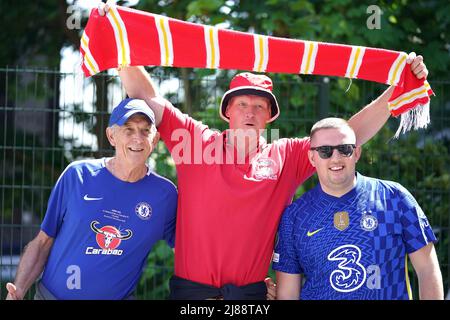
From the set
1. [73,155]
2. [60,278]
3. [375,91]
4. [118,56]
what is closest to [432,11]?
[375,91]

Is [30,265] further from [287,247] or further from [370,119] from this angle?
[370,119]

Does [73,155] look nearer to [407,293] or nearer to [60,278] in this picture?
[60,278]

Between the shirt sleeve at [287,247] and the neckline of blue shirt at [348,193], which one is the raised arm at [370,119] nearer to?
the neckline of blue shirt at [348,193]

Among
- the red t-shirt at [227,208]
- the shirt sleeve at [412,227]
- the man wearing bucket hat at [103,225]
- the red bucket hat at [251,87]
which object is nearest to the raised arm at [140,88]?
the man wearing bucket hat at [103,225]

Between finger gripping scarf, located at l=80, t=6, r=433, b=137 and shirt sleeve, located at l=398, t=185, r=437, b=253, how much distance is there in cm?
76

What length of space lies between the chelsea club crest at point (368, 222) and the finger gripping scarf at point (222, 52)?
35.0 inches

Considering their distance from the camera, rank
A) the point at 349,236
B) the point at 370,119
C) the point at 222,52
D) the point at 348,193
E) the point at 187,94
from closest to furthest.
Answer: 1. the point at 349,236
2. the point at 348,193
3. the point at 222,52
4. the point at 370,119
5. the point at 187,94

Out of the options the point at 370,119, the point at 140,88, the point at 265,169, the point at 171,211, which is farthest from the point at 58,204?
the point at 370,119

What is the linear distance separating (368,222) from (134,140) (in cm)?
146

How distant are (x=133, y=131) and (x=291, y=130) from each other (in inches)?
110

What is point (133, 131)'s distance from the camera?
4.46m

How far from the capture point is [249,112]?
15.0ft

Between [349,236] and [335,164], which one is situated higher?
[335,164]

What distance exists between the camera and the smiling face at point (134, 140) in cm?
442
